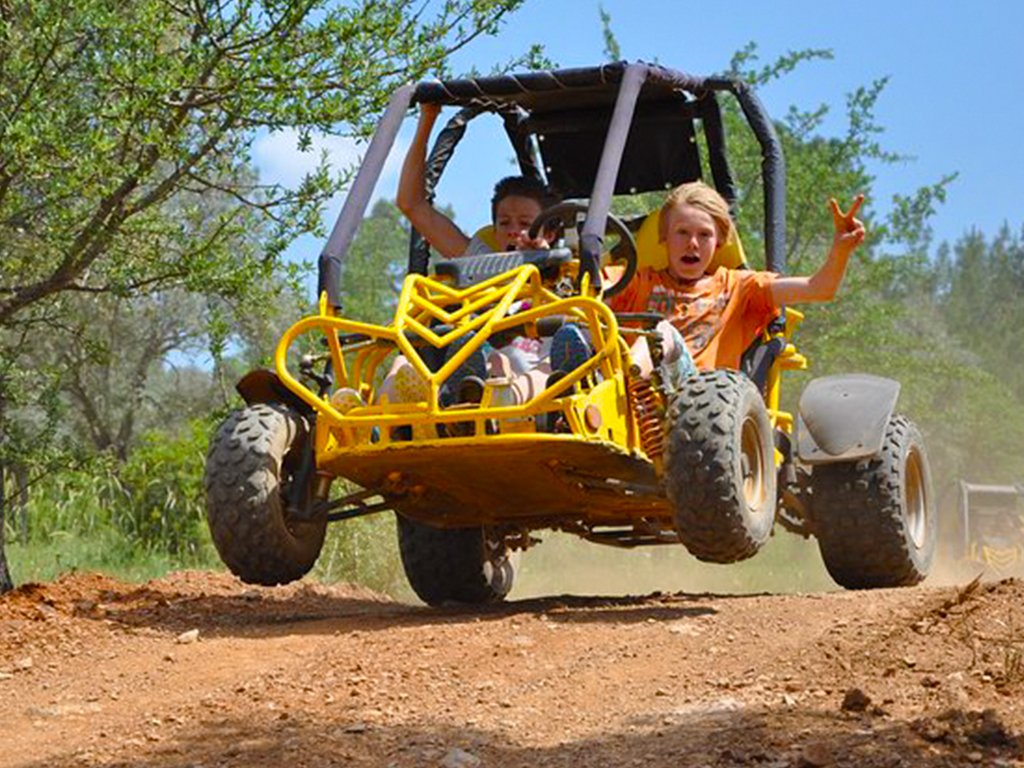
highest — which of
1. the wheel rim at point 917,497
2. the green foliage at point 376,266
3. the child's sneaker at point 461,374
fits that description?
→ the green foliage at point 376,266

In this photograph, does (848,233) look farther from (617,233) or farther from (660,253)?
(660,253)

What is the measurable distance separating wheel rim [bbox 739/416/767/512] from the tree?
2.72 meters

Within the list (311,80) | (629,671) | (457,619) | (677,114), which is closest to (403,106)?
(311,80)

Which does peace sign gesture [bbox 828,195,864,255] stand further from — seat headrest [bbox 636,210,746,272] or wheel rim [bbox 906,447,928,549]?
wheel rim [bbox 906,447,928,549]

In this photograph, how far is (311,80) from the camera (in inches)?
353

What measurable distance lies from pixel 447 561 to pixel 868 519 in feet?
6.84

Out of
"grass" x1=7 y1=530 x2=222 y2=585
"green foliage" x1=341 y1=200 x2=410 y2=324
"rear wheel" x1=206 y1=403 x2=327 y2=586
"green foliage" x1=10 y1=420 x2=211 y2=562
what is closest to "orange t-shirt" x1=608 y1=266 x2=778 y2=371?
"rear wheel" x1=206 y1=403 x2=327 y2=586

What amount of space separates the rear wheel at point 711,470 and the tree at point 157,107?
2.74 m

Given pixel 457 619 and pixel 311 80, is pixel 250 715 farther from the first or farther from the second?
pixel 311 80

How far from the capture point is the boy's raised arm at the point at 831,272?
7.72 m

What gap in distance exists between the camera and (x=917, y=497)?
9.05 meters

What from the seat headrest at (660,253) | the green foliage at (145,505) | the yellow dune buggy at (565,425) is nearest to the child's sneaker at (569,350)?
the yellow dune buggy at (565,425)

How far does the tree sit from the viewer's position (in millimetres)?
8469

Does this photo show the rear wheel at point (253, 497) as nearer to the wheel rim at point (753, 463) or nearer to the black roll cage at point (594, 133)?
the black roll cage at point (594, 133)
